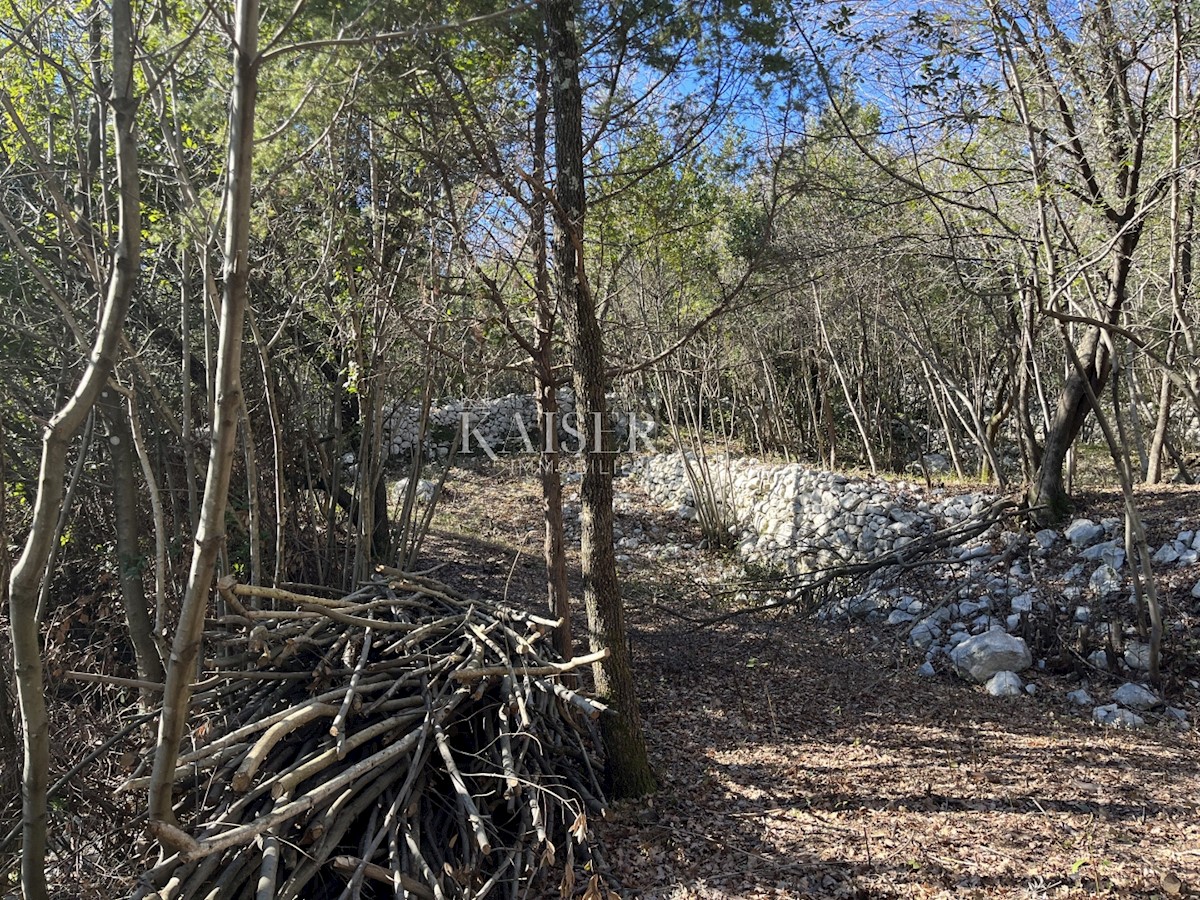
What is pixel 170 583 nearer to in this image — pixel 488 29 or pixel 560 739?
pixel 560 739

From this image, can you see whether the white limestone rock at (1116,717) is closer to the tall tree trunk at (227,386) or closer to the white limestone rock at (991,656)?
the white limestone rock at (991,656)

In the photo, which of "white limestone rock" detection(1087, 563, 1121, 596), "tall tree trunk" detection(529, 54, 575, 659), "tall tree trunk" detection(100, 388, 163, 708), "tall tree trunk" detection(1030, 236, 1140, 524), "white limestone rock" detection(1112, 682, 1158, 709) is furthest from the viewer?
"tall tree trunk" detection(1030, 236, 1140, 524)

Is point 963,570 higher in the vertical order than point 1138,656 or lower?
higher

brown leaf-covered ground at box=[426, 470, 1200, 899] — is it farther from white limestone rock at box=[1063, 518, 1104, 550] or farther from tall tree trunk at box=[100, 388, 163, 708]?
tall tree trunk at box=[100, 388, 163, 708]

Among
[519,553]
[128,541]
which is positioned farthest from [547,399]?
[128,541]

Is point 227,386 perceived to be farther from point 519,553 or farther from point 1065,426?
point 1065,426

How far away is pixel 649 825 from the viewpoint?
3.83 metres

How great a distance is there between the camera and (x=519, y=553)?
5586 millimetres

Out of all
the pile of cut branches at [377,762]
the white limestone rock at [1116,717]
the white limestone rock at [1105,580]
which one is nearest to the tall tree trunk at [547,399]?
the pile of cut branches at [377,762]

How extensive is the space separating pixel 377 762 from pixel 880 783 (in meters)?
2.60

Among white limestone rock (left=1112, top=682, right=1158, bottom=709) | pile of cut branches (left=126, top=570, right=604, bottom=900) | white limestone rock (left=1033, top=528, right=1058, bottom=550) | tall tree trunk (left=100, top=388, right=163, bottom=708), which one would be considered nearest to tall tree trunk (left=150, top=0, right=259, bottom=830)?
pile of cut branches (left=126, top=570, right=604, bottom=900)

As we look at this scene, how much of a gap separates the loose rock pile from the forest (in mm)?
48

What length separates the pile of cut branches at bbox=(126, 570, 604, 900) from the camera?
2.88 m

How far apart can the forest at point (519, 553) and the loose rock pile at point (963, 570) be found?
1.9 inches
